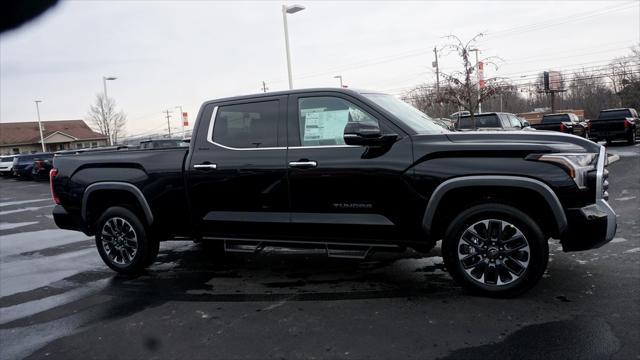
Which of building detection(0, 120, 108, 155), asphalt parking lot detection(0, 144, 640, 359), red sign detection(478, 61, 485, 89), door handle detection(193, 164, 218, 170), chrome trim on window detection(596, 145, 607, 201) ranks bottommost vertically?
asphalt parking lot detection(0, 144, 640, 359)

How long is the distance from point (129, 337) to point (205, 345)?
2.29 ft

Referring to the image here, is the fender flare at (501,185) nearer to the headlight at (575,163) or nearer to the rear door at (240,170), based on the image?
the headlight at (575,163)

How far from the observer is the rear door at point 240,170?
16.3 ft

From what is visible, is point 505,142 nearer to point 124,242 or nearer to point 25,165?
point 124,242

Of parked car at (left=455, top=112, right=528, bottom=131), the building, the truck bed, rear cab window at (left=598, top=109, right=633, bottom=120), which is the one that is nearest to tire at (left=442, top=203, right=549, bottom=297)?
the truck bed

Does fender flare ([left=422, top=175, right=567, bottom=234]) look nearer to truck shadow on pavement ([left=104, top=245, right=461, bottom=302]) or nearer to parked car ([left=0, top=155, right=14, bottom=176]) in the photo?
truck shadow on pavement ([left=104, top=245, right=461, bottom=302])

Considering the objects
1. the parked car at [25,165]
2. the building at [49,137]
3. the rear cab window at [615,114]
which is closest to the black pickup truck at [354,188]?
the rear cab window at [615,114]

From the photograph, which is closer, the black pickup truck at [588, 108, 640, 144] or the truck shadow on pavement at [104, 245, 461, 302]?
the truck shadow on pavement at [104, 245, 461, 302]

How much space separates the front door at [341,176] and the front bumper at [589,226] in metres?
1.29

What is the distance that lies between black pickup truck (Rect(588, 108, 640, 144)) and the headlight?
21726 millimetres

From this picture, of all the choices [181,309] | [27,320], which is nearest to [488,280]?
[181,309]

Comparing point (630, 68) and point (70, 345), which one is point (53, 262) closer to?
point (70, 345)

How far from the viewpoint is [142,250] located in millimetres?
5703

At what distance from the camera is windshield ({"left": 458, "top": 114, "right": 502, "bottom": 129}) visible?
16.2 m
